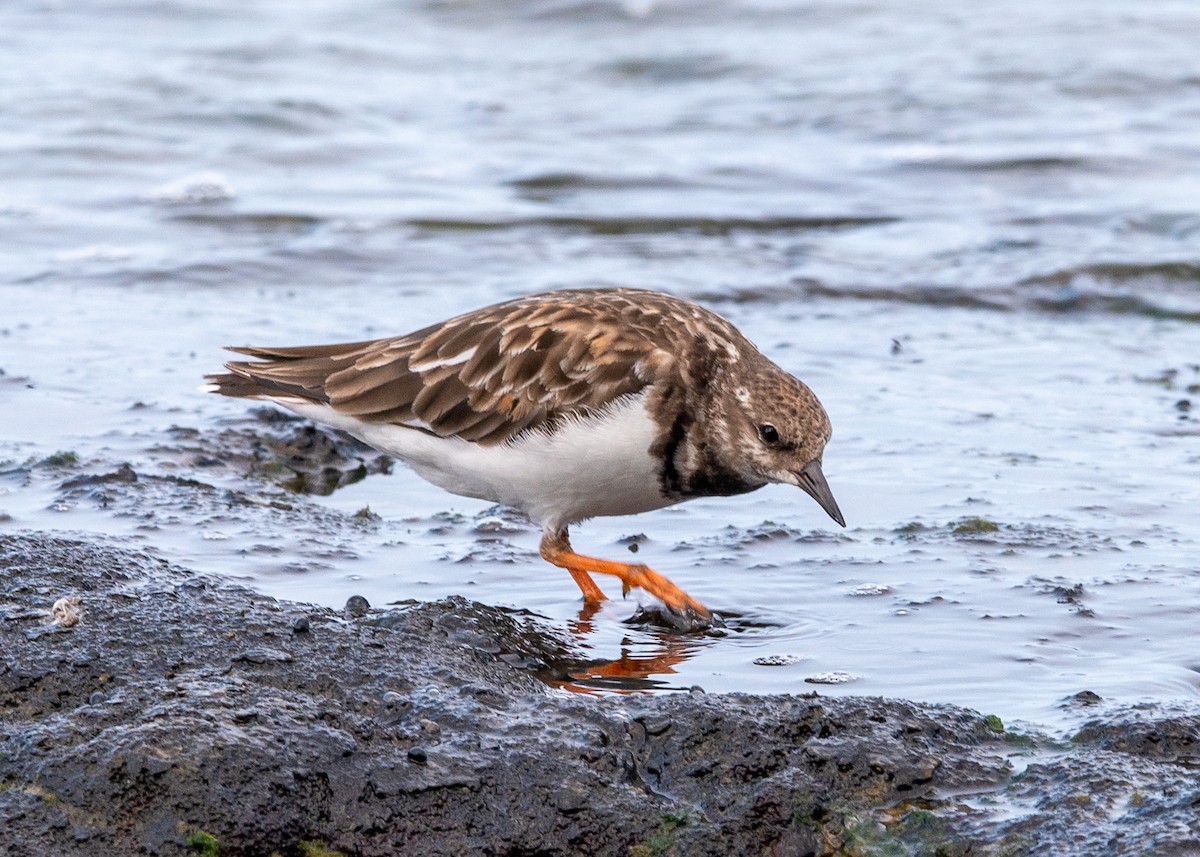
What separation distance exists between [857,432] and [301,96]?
27.4 ft

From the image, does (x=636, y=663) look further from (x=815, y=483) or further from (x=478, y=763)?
(x=478, y=763)

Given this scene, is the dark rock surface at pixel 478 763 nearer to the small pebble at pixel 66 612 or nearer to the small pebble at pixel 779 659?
the small pebble at pixel 66 612

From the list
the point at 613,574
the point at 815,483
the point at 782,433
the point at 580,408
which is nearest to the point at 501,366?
the point at 580,408

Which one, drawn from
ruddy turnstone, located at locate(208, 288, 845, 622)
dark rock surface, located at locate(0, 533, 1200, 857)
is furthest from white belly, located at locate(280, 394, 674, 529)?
dark rock surface, located at locate(0, 533, 1200, 857)

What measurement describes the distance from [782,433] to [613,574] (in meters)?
0.66

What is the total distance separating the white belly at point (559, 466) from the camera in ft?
15.4

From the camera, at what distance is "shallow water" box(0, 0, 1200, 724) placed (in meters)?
4.77

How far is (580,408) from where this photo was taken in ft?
15.8

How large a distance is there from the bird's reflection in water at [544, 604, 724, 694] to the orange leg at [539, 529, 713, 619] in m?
0.09

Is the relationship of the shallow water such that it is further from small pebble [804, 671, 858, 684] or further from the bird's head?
the bird's head

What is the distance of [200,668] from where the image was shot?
11.7 feet

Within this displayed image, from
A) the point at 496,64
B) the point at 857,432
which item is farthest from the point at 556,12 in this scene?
the point at 857,432

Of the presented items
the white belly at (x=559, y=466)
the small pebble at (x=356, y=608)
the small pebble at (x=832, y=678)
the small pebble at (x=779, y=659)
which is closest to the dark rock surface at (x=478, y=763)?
the small pebble at (x=356, y=608)

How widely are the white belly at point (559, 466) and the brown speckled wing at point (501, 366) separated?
0.05 m
